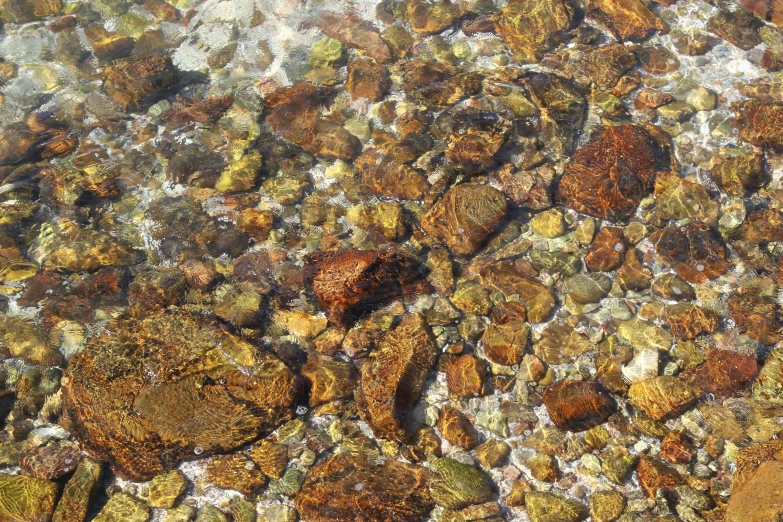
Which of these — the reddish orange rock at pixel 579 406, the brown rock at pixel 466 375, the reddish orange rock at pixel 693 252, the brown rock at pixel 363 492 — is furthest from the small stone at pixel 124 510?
the reddish orange rock at pixel 693 252

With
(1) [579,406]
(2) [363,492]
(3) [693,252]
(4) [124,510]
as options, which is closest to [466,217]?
(1) [579,406]

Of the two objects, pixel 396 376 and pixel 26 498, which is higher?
pixel 396 376

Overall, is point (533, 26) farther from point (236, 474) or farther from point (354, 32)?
point (236, 474)

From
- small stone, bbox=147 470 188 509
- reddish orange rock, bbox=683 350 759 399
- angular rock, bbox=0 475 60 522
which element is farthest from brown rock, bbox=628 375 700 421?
angular rock, bbox=0 475 60 522

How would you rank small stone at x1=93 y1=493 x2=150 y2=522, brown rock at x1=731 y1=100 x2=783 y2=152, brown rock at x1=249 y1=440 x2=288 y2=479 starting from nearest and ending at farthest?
small stone at x1=93 y1=493 x2=150 y2=522 < brown rock at x1=249 y1=440 x2=288 y2=479 < brown rock at x1=731 y1=100 x2=783 y2=152

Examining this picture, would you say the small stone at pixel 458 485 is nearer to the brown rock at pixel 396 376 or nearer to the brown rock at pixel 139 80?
the brown rock at pixel 396 376

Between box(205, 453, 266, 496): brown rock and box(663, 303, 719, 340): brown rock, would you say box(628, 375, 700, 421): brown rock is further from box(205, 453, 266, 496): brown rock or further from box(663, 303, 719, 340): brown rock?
box(205, 453, 266, 496): brown rock
